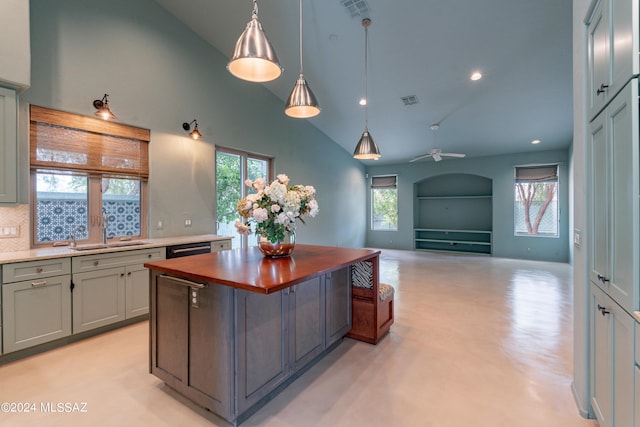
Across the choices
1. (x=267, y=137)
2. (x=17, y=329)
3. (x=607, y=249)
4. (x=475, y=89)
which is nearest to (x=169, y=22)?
(x=267, y=137)

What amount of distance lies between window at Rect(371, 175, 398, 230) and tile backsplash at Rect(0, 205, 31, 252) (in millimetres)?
8617

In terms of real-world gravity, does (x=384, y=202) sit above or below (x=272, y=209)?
above

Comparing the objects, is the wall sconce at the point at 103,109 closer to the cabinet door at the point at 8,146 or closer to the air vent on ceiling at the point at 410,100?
the cabinet door at the point at 8,146

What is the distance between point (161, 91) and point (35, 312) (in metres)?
3.04

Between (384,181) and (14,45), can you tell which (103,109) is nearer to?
(14,45)

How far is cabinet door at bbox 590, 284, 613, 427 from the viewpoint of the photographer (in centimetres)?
149

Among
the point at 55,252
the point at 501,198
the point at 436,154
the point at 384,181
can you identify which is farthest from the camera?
the point at 384,181

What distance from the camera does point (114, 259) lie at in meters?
3.15

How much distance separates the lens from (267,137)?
5863mm

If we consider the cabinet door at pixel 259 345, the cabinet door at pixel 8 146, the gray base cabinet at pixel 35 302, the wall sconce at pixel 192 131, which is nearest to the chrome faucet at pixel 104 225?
the gray base cabinet at pixel 35 302

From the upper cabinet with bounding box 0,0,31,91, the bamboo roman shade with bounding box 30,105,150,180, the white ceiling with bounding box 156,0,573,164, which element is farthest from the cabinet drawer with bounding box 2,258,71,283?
the white ceiling with bounding box 156,0,573,164

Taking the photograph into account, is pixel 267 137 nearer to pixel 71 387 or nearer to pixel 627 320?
pixel 71 387

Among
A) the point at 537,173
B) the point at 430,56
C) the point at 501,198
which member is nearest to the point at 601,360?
the point at 430,56

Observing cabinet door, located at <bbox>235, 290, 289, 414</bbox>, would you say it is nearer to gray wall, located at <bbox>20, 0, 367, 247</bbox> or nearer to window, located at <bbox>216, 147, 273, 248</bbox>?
gray wall, located at <bbox>20, 0, 367, 247</bbox>
